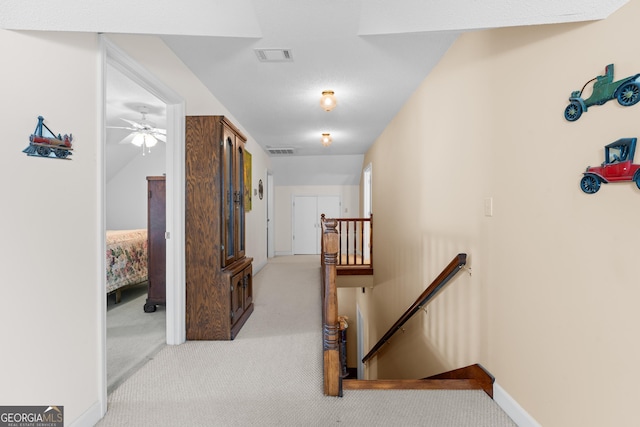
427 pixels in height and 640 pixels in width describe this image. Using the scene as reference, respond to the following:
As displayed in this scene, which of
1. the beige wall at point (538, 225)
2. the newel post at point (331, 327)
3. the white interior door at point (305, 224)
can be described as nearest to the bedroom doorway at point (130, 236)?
the newel post at point (331, 327)

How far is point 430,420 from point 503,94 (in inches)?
73.7

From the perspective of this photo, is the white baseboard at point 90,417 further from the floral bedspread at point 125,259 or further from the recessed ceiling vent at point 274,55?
the recessed ceiling vent at point 274,55

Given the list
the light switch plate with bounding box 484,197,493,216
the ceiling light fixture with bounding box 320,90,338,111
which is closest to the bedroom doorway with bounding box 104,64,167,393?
the ceiling light fixture with bounding box 320,90,338,111

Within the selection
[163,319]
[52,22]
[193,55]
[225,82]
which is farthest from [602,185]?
[163,319]

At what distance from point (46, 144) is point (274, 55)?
1666 mm

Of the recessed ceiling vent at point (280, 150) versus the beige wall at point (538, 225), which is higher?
the recessed ceiling vent at point (280, 150)

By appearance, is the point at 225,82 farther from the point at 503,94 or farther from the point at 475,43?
the point at 503,94

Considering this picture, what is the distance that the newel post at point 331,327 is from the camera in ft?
6.44

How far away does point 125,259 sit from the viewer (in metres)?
3.94

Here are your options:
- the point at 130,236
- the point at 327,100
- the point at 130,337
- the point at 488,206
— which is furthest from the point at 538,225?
the point at 130,236

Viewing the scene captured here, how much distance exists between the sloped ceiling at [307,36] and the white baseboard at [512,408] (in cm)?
188

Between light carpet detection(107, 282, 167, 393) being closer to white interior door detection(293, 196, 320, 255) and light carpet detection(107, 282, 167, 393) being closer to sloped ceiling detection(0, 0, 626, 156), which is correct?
sloped ceiling detection(0, 0, 626, 156)

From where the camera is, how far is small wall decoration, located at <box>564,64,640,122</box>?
45.3 inches

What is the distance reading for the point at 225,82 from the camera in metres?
3.11
